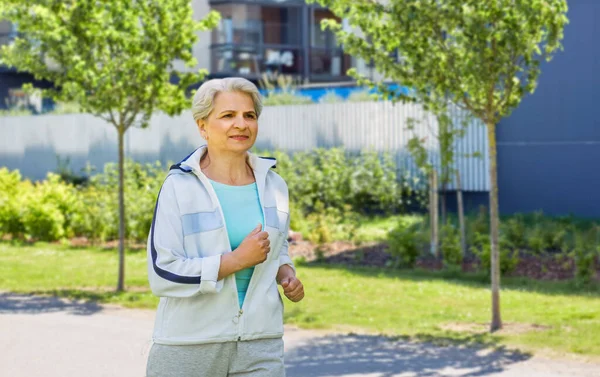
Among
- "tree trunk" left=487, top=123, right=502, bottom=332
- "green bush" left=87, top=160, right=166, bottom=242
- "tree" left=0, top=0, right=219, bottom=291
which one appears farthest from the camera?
"green bush" left=87, top=160, right=166, bottom=242

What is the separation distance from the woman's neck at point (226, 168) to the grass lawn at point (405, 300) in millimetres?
5024

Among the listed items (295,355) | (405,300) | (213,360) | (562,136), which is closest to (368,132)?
(562,136)

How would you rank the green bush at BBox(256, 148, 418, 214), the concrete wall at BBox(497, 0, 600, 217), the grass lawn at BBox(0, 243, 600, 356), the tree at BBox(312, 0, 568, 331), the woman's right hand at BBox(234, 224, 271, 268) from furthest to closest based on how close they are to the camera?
1. the green bush at BBox(256, 148, 418, 214)
2. the concrete wall at BBox(497, 0, 600, 217)
3. the grass lawn at BBox(0, 243, 600, 356)
4. the tree at BBox(312, 0, 568, 331)
5. the woman's right hand at BBox(234, 224, 271, 268)

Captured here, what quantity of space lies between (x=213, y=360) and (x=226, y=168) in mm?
728

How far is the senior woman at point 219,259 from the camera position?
3955 mm

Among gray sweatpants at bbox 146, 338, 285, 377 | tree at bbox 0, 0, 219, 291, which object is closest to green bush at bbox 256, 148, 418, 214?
tree at bbox 0, 0, 219, 291

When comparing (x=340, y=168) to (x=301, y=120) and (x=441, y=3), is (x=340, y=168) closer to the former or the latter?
(x=301, y=120)

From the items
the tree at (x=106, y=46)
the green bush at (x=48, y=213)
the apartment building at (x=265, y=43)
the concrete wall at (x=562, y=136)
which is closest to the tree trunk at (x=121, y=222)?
the tree at (x=106, y=46)

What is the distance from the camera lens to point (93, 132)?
2627 centimetres

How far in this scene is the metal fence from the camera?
19406mm

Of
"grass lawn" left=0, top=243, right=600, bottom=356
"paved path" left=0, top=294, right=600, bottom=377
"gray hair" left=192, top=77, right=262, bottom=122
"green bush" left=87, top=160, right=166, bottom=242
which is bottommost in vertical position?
"paved path" left=0, top=294, right=600, bottom=377

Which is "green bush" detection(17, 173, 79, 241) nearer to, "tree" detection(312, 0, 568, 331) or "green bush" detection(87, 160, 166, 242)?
"green bush" detection(87, 160, 166, 242)

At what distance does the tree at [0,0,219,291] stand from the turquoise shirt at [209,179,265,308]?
7.92 metres

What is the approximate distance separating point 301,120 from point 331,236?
6218 mm
